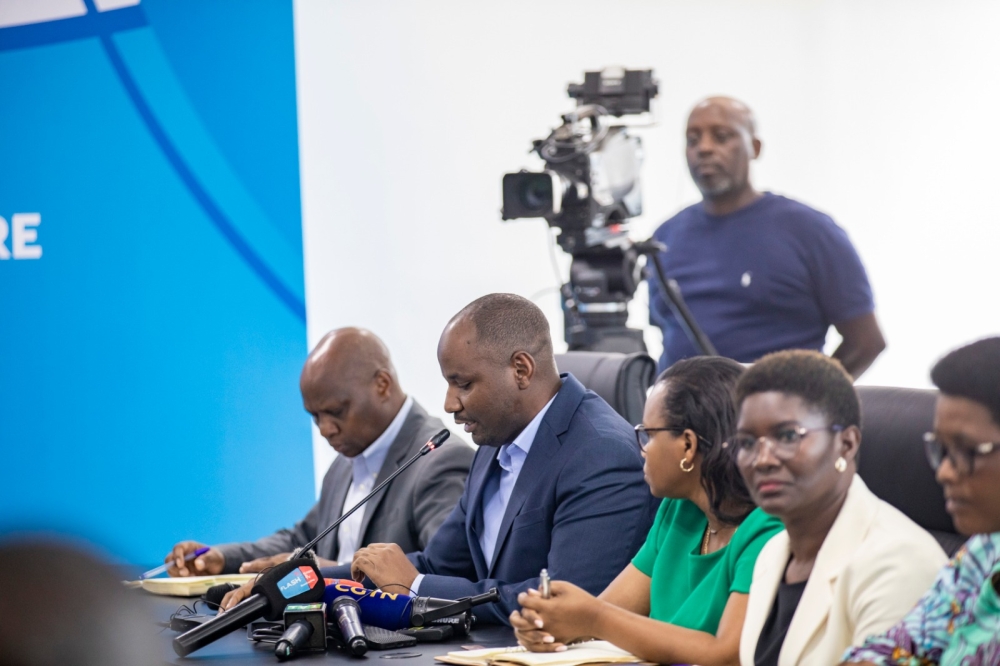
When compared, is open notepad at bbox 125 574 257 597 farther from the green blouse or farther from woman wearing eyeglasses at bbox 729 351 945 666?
woman wearing eyeglasses at bbox 729 351 945 666

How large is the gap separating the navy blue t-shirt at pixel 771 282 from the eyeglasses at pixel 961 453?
1.86 meters

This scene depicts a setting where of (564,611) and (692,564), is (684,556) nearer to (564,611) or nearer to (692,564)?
(692,564)

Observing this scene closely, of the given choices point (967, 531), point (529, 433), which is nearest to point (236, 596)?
point (529, 433)

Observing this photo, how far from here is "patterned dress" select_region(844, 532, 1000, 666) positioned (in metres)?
1.52

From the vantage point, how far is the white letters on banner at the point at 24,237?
4.85 metres

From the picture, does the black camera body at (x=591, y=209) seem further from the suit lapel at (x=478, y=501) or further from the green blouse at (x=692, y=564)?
the green blouse at (x=692, y=564)

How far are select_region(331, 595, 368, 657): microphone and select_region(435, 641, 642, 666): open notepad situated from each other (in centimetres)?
13

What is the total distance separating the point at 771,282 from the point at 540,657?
1898mm

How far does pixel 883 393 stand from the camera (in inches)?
85.1

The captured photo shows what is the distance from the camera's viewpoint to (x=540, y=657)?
6.22 ft

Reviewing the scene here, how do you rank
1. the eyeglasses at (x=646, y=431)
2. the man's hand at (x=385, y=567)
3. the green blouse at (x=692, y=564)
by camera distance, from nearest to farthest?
the green blouse at (x=692, y=564)
the eyeglasses at (x=646, y=431)
the man's hand at (x=385, y=567)

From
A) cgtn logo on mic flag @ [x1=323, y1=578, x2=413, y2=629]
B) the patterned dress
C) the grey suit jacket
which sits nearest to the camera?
the patterned dress

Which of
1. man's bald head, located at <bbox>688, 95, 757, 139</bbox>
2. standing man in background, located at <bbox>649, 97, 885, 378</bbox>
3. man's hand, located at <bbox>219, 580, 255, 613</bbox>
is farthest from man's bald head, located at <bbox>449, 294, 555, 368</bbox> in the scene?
man's bald head, located at <bbox>688, 95, 757, 139</bbox>

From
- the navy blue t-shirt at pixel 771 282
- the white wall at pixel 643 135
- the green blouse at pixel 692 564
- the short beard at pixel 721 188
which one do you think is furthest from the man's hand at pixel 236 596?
the white wall at pixel 643 135
